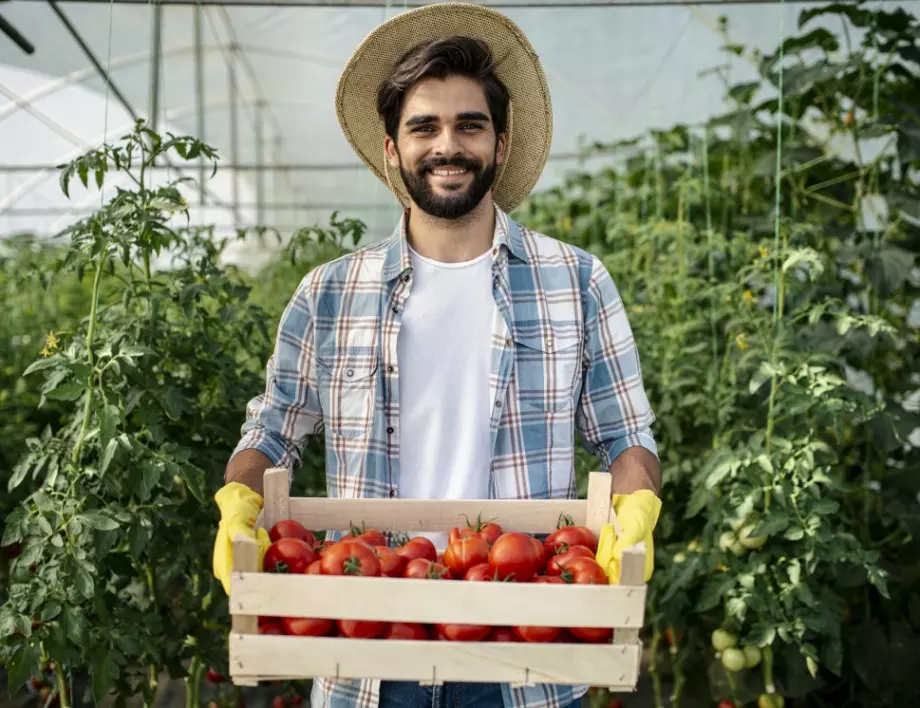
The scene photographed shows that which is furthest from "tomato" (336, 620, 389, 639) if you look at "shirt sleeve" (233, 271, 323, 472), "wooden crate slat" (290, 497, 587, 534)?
"shirt sleeve" (233, 271, 323, 472)

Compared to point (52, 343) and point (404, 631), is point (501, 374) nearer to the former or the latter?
point (404, 631)

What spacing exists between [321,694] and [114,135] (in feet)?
49.9

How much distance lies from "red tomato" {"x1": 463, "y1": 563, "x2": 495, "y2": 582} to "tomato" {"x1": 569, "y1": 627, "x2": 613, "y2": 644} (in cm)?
15

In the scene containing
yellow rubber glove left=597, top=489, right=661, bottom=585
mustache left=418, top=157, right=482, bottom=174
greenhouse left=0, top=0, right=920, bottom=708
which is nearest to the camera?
yellow rubber glove left=597, top=489, right=661, bottom=585

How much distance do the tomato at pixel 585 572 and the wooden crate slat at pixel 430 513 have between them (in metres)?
0.23

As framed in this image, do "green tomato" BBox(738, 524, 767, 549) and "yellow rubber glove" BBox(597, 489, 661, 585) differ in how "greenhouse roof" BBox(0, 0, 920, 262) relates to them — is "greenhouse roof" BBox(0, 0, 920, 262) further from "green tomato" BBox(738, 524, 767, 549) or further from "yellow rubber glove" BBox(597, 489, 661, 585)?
"yellow rubber glove" BBox(597, 489, 661, 585)

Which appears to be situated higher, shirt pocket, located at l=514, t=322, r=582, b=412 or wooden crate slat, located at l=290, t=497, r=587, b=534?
shirt pocket, located at l=514, t=322, r=582, b=412

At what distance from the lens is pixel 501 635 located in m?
1.45

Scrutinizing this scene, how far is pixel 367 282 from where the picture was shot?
6.68 ft

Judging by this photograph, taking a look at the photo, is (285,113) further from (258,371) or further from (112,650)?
(112,650)

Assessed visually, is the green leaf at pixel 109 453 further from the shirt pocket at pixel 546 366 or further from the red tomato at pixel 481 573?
the red tomato at pixel 481 573

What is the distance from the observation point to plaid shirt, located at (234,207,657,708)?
6.31ft

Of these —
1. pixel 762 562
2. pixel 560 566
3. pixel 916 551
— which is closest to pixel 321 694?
pixel 560 566

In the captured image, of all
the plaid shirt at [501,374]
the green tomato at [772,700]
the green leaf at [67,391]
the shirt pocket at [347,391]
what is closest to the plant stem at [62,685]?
the green leaf at [67,391]
